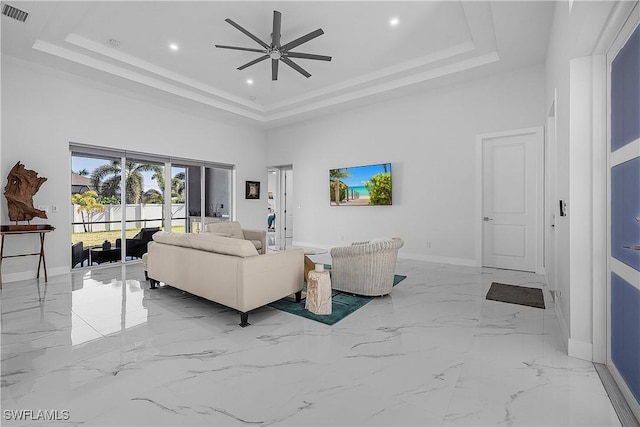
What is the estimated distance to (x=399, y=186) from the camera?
6078mm

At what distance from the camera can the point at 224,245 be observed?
292 centimetres

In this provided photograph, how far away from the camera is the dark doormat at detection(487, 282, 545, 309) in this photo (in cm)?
342

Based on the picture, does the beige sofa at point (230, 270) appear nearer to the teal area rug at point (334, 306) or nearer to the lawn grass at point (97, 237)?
the teal area rug at point (334, 306)

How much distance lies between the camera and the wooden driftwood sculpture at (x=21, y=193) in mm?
4258

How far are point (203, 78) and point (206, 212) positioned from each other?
10.2 feet

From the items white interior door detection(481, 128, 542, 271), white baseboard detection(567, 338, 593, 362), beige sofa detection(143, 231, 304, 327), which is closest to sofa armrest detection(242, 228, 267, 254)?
beige sofa detection(143, 231, 304, 327)

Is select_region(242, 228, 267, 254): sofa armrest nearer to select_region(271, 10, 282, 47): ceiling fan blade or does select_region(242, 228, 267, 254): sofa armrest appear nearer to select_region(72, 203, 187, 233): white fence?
select_region(72, 203, 187, 233): white fence

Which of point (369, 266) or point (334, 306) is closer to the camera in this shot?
point (334, 306)

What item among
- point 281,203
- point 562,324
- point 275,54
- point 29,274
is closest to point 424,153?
point 275,54

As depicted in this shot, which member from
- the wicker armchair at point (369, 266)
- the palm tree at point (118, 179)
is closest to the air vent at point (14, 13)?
the palm tree at point (118, 179)

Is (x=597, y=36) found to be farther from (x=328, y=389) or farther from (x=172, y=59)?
(x=172, y=59)

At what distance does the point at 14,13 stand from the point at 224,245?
12.0ft

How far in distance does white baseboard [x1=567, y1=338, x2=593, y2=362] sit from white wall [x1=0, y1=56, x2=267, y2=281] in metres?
6.64

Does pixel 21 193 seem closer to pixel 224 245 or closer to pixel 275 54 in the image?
pixel 224 245
